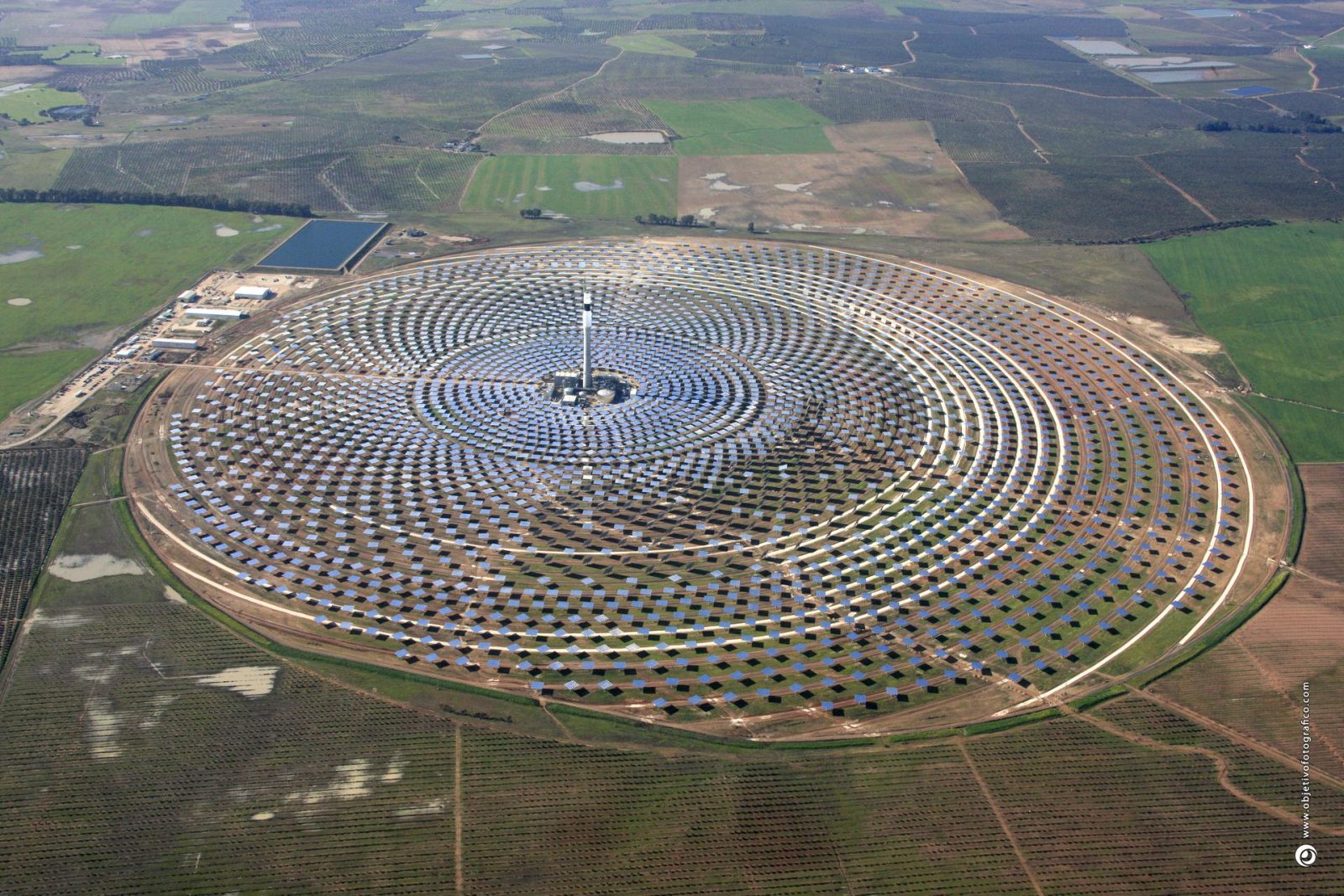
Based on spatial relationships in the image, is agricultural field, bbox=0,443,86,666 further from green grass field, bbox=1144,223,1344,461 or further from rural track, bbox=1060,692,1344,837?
green grass field, bbox=1144,223,1344,461

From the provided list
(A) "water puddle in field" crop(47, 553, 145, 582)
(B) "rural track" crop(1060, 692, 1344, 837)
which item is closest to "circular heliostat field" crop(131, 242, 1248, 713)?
(A) "water puddle in field" crop(47, 553, 145, 582)

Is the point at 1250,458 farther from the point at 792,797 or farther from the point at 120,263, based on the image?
the point at 120,263

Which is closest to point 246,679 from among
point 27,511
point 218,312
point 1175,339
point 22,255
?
point 27,511

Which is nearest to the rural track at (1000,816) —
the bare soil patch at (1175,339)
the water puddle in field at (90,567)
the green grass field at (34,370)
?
the water puddle in field at (90,567)

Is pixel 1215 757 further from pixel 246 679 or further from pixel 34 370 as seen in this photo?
pixel 34 370

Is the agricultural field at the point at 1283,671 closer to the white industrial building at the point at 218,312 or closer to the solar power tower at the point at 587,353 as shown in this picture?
the solar power tower at the point at 587,353
